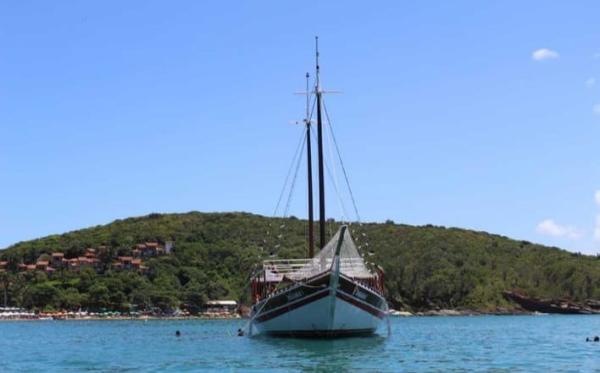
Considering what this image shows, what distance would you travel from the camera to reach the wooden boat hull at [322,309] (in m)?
53.7

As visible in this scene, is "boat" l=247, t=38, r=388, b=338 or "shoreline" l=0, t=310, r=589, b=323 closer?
"boat" l=247, t=38, r=388, b=338

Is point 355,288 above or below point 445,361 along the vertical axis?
above

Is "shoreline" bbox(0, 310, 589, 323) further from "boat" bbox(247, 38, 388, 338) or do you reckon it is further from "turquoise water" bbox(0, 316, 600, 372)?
"turquoise water" bbox(0, 316, 600, 372)

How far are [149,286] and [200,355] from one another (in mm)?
140479

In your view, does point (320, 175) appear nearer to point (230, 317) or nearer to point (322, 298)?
point (322, 298)

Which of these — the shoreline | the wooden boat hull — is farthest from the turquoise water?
the shoreline

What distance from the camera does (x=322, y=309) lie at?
5428 cm

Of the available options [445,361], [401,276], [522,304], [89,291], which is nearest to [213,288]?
[89,291]

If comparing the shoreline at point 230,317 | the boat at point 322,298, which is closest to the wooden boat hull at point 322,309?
the boat at point 322,298

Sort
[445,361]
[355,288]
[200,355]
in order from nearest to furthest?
[445,361] < [200,355] < [355,288]

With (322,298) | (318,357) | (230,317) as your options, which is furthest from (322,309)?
(230,317)

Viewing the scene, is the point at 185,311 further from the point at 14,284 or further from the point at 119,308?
the point at 14,284

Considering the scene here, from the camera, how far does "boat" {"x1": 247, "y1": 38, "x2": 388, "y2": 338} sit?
53.6 m

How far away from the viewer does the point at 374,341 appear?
57.0 metres
